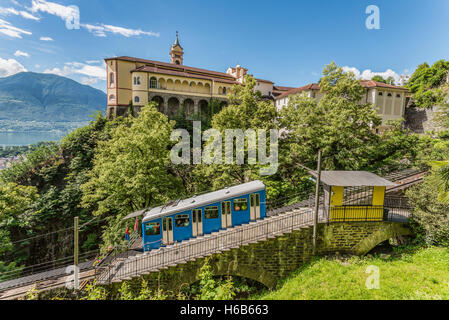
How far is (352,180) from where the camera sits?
1070cm

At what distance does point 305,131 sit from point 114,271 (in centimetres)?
1679

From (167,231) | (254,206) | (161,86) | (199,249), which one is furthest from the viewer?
(161,86)

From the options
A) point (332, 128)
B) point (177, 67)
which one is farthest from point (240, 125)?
point (177, 67)

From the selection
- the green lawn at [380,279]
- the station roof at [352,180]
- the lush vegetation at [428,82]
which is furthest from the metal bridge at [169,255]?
the lush vegetation at [428,82]

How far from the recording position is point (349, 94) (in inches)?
820

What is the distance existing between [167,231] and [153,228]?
80cm

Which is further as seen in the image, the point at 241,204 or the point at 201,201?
the point at 241,204

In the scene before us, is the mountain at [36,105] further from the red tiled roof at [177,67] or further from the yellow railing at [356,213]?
the yellow railing at [356,213]

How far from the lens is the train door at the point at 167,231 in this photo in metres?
11.8

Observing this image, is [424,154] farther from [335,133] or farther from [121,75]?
[121,75]

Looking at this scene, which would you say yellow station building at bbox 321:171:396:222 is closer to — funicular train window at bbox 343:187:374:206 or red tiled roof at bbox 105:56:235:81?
funicular train window at bbox 343:187:374:206

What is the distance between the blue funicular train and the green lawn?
4.04 m

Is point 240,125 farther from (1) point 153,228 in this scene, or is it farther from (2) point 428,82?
(2) point 428,82

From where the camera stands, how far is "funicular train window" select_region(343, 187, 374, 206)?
421 inches
